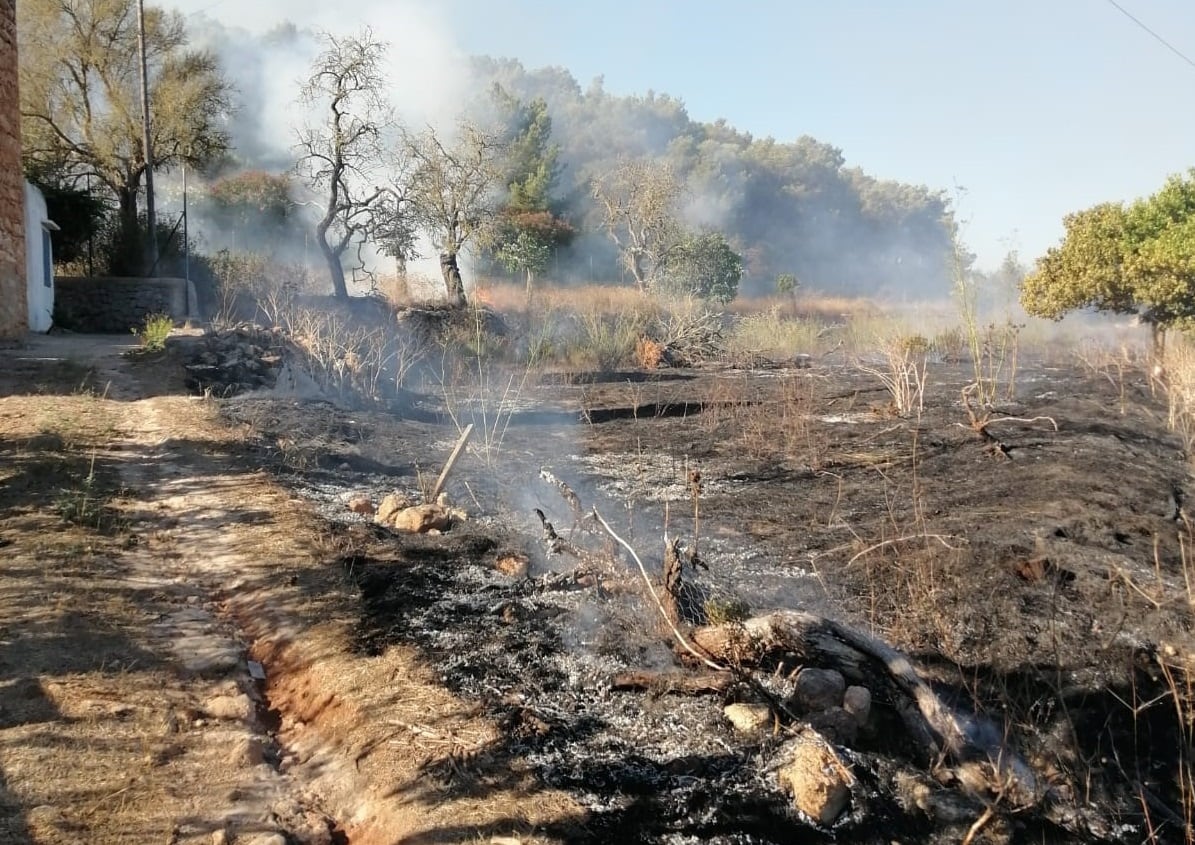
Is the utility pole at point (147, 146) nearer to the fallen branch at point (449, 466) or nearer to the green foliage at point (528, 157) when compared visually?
the green foliage at point (528, 157)

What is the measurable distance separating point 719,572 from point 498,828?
241 cm

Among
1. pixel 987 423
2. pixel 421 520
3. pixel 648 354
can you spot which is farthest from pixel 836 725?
pixel 648 354

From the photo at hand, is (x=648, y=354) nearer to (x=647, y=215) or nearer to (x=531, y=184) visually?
→ (x=647, y=215)

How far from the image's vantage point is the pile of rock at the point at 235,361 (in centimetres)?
1001

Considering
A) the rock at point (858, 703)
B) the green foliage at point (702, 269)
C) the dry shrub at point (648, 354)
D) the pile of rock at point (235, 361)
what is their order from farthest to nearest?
the green foliage at point (702, 269) → the dry shrub at point (648, 354) → the pile of rock at point (235, 361) → the rock at point (858, 703)

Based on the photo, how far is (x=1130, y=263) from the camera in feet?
42.8

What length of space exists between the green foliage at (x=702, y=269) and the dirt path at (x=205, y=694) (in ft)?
70.4

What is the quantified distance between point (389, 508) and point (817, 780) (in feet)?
11.3

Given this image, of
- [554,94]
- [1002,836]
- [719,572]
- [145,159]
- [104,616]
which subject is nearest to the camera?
[1002,836]

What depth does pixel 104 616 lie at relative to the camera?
3.81 m

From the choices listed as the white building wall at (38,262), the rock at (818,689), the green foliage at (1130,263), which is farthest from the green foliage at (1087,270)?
the white building wall at (38,262)

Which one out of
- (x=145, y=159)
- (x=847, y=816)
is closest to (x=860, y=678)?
(x=847, y=816)

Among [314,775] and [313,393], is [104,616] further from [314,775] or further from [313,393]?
[313,393]

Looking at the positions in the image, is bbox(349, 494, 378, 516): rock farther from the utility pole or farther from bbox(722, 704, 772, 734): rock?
the utility pole
